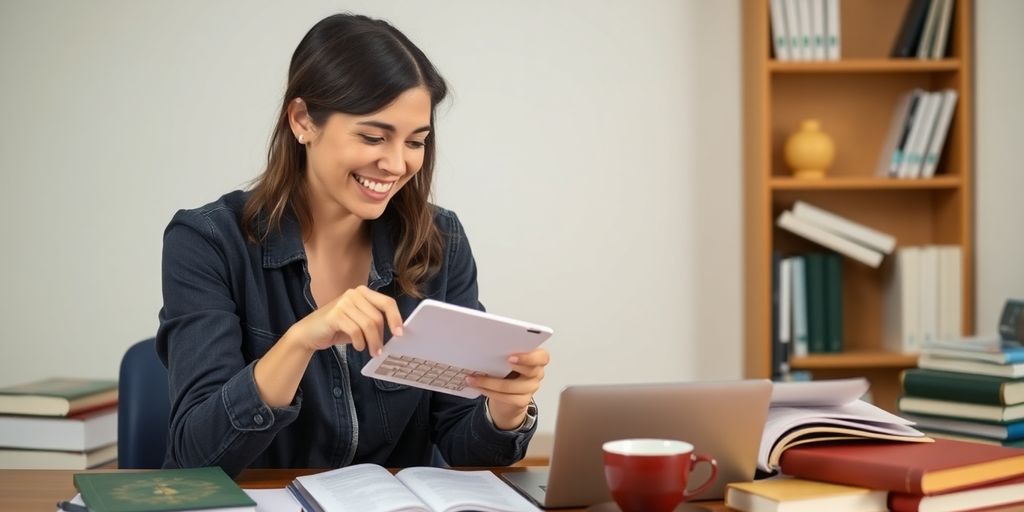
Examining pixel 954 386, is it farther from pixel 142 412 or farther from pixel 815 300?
pixel 142 412

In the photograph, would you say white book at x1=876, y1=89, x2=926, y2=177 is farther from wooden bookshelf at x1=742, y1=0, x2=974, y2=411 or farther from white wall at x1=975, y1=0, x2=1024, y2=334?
white wall at x1=975, y1=0, x2=1024, y2=334

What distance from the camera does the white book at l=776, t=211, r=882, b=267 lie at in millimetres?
3289

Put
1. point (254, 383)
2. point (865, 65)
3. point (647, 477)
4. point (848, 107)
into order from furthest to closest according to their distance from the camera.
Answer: point (848, 107) < point (865, 65) < point (254, 383) < point (647, 477)

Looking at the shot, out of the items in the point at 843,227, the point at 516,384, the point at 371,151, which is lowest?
the point at 516,384

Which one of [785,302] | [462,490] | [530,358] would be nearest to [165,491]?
[462,490]

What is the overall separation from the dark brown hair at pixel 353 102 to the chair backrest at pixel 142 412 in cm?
32

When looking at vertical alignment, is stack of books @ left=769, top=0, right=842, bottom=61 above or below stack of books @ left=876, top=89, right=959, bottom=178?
above

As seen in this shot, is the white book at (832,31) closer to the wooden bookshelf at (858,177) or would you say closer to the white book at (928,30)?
the wooden bookshelf at (858,177)

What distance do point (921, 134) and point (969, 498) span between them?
2.34 m

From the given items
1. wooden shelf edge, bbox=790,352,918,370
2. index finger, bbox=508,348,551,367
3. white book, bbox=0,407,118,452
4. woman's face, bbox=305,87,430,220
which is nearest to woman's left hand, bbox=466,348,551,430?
index finger, bbox=508,348,551,367

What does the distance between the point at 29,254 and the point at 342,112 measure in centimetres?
192

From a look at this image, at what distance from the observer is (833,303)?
335cm

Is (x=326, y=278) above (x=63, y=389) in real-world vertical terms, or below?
above

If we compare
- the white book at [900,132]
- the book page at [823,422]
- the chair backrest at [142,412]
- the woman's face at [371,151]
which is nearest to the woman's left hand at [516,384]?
the book page at [823,422]
